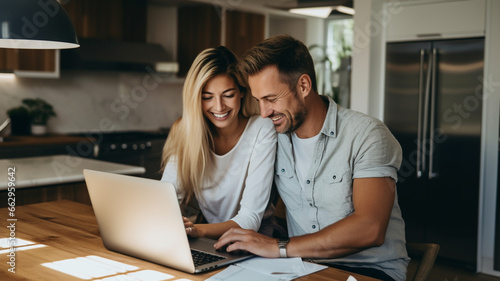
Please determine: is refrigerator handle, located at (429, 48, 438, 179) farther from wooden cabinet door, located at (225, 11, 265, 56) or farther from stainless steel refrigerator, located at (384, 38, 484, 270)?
wooden cabinet door, located at (225, 11, 265, 56)

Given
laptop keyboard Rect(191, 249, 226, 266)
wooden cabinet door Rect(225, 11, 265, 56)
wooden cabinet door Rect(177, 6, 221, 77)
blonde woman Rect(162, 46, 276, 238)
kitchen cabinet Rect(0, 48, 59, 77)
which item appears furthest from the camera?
wooden cabinet door Rect(225, 11, 265, 56)

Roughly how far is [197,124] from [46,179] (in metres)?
1.09

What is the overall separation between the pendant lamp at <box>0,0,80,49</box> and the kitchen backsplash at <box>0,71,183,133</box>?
3039 mm

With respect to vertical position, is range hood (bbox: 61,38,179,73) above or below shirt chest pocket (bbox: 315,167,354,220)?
above

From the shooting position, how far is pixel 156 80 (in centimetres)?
586

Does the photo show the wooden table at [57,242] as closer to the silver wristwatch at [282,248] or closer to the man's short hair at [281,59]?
the silver wristwatch at [282,248]

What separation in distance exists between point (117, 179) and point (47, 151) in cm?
317

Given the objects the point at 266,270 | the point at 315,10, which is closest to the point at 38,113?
the point at 315,10

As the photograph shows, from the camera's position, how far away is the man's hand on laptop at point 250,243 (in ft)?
5.15

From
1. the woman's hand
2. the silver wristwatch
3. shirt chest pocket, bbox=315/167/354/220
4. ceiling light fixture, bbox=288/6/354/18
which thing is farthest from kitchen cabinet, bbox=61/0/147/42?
the silver wristwatch

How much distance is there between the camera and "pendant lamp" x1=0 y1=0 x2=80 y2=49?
188cm

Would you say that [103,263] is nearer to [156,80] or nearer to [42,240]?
[42,240]

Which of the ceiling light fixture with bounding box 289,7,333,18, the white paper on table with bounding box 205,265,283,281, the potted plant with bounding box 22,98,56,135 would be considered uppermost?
the ceiling light fixture with bounding box 289,7,333,18

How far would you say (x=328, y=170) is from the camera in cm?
185
